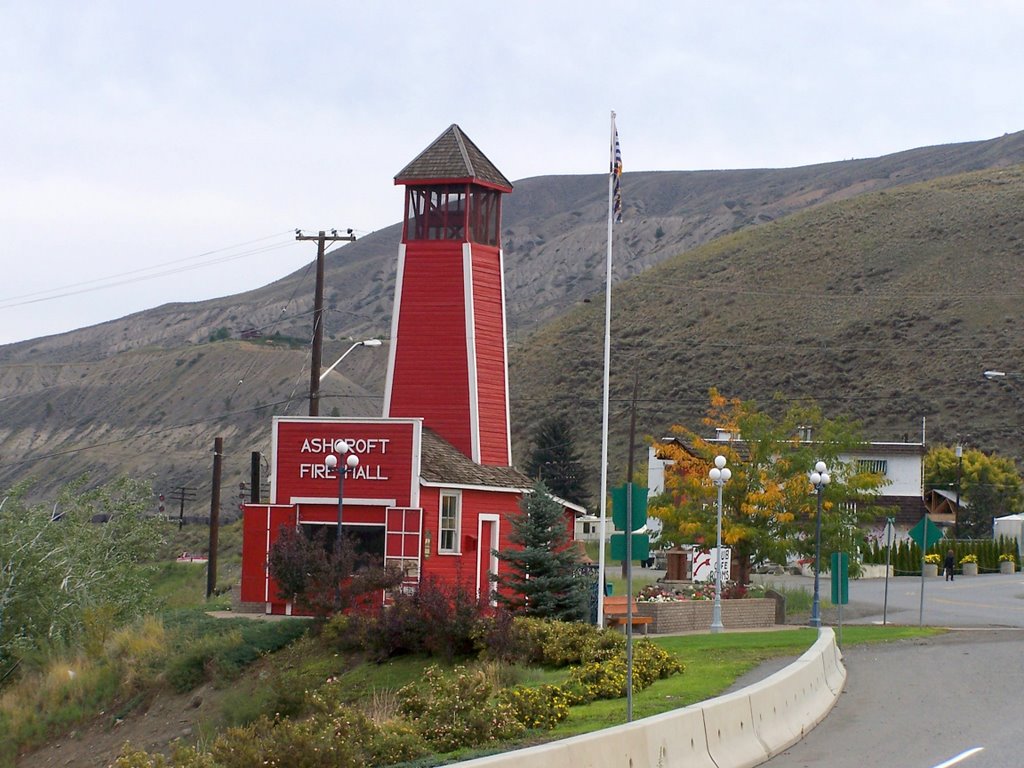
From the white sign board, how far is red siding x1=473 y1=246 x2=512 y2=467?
20.9 ft

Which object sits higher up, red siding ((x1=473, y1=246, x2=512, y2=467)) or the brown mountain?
the brown mountain

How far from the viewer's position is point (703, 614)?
107 ft

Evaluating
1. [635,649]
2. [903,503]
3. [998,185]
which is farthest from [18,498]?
[998,185]

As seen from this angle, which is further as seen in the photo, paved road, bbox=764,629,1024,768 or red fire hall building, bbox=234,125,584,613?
red fire hall building, bbox=234,125,584,613

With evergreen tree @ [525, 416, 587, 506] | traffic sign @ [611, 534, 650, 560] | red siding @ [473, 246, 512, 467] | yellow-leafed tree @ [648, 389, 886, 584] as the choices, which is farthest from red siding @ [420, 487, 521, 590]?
evergreen tree @ [525, 416, 587, 506]

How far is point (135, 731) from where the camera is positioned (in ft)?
90.4

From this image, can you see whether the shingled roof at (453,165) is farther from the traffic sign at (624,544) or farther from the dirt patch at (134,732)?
the traffic sign at (624,544)

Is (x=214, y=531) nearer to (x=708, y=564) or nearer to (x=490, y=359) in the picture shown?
(x=490, y=359)

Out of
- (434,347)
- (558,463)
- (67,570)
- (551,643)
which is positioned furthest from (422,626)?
(558,463)

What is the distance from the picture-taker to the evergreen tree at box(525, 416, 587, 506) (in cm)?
7625

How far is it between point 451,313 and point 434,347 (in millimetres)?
977

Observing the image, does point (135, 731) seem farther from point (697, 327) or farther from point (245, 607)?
point (697, 327)

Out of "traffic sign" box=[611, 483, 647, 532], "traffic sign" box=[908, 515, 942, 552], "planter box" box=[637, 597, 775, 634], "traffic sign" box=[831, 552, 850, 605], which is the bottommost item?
"planter box" box=[637, 597, 775, 634]

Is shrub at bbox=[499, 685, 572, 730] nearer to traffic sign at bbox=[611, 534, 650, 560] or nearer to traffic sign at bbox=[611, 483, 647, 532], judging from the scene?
traffic sign at bbox=[611, 534, 650, 560]
